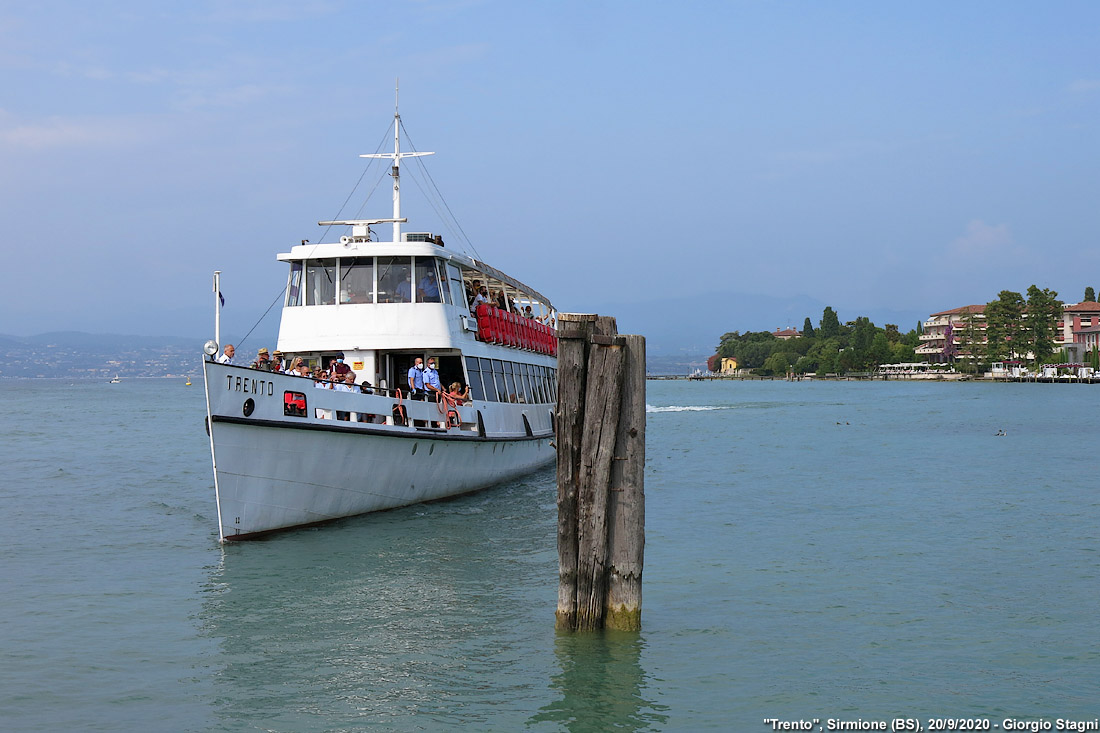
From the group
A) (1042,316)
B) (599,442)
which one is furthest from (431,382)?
(1042,316)

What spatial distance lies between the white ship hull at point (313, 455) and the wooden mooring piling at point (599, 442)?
6.96 metres

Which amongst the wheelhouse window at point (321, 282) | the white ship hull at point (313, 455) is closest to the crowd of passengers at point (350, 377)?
the white ship hull at point (313, 455)

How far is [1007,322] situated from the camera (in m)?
151

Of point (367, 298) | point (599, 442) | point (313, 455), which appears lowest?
point (313, 455)

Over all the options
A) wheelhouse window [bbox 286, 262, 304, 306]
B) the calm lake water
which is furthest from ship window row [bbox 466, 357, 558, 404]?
wheelhouse window [bbox 286, 262, 304, 306]

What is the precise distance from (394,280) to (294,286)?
212cm

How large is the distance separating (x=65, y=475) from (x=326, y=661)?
24.3 m

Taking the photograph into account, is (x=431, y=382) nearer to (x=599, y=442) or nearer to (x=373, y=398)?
(x=373, y=398)

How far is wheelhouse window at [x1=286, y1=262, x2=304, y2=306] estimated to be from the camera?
2186 centimetres

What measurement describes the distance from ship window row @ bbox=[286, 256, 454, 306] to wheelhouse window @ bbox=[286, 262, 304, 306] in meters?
0.06

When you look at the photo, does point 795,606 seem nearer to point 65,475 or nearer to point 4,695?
point 4,695

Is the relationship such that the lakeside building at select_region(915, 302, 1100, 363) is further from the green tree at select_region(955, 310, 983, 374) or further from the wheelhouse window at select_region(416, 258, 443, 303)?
the wheelhouse window at select_region(416, 258, 443, 303)

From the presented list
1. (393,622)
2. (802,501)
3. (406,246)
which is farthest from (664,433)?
(393,622)

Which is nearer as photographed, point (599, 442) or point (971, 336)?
point (599, 442)
